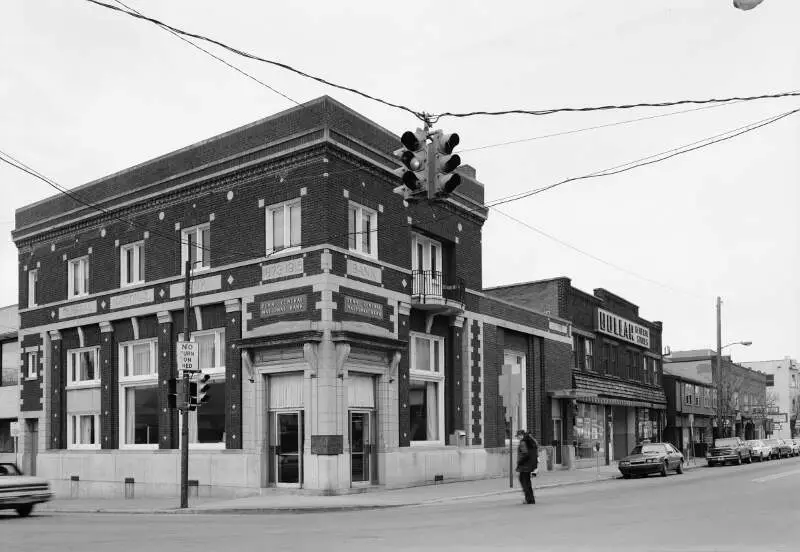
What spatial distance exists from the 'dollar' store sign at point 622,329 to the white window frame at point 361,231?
2296 cm

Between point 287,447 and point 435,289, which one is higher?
point 435,289

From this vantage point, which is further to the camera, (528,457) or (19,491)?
(19,491)

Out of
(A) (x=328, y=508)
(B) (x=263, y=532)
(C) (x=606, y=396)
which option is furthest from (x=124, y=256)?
(C) (x=606, y=396)

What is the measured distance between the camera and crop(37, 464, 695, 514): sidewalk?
76.0 feet

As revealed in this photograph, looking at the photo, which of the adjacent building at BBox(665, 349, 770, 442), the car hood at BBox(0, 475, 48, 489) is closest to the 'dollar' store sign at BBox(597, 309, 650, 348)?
the adjacent building at BBox(665, 349, 770, 442)

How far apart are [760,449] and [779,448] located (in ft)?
22.0

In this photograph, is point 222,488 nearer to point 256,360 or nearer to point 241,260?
point 256,360

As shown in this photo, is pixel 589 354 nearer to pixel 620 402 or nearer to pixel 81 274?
pixel 620 402

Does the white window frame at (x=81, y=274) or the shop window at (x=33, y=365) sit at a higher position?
the white window frame at (x=81, y=274)

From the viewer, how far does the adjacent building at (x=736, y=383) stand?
76.7 metres

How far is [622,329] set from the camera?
174ft

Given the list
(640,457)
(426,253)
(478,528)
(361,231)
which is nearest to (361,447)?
(361,231)

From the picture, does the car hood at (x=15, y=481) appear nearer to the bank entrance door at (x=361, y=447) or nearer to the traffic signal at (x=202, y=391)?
the traffic signal at (x=202, y=391)

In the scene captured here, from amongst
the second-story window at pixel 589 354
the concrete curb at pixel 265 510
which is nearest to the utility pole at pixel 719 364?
the second-story window at pixel 589 354
